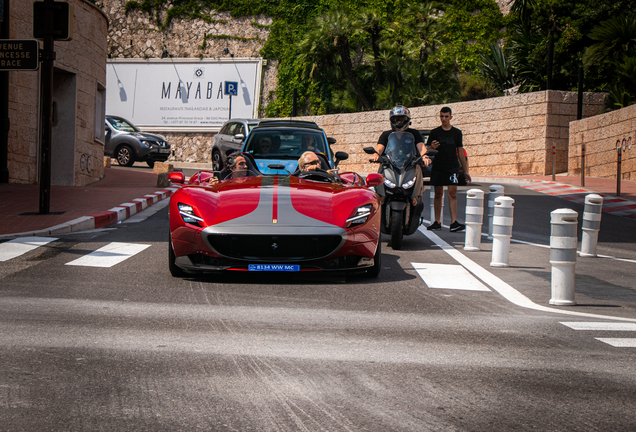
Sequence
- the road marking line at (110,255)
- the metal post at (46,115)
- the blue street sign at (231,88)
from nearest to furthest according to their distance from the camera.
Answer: the road marking line at (110,255) < the metal post at (46,115) < the blue street sign at (231,88)

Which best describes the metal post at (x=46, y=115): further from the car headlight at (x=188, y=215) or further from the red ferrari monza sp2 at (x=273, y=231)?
the car headlight at (x=188, y=215)

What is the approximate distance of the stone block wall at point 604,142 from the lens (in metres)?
21.6

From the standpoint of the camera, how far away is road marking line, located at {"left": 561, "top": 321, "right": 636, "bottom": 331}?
5.27 metres

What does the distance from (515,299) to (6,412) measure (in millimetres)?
4342

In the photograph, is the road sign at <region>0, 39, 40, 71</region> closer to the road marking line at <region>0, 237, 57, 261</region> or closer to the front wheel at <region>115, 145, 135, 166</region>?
the road marking line at <region>0, 237, 57, 261</region>

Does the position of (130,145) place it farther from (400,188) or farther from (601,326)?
(601,326)

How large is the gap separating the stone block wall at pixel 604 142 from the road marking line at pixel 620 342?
58.6 feet

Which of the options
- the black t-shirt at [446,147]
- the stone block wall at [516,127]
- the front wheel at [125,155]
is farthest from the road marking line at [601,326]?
the front wheel at [125,155]

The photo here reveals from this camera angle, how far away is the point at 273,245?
6473mm

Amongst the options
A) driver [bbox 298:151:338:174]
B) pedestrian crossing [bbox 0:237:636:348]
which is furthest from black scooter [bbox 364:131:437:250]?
driver [bbox 298:151:338:174]

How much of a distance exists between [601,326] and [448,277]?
2.20 m

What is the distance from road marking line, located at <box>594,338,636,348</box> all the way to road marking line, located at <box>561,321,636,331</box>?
314 mm

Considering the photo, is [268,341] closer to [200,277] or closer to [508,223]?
[200,277]

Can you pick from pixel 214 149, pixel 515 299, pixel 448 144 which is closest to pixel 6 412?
pixel 515 299
